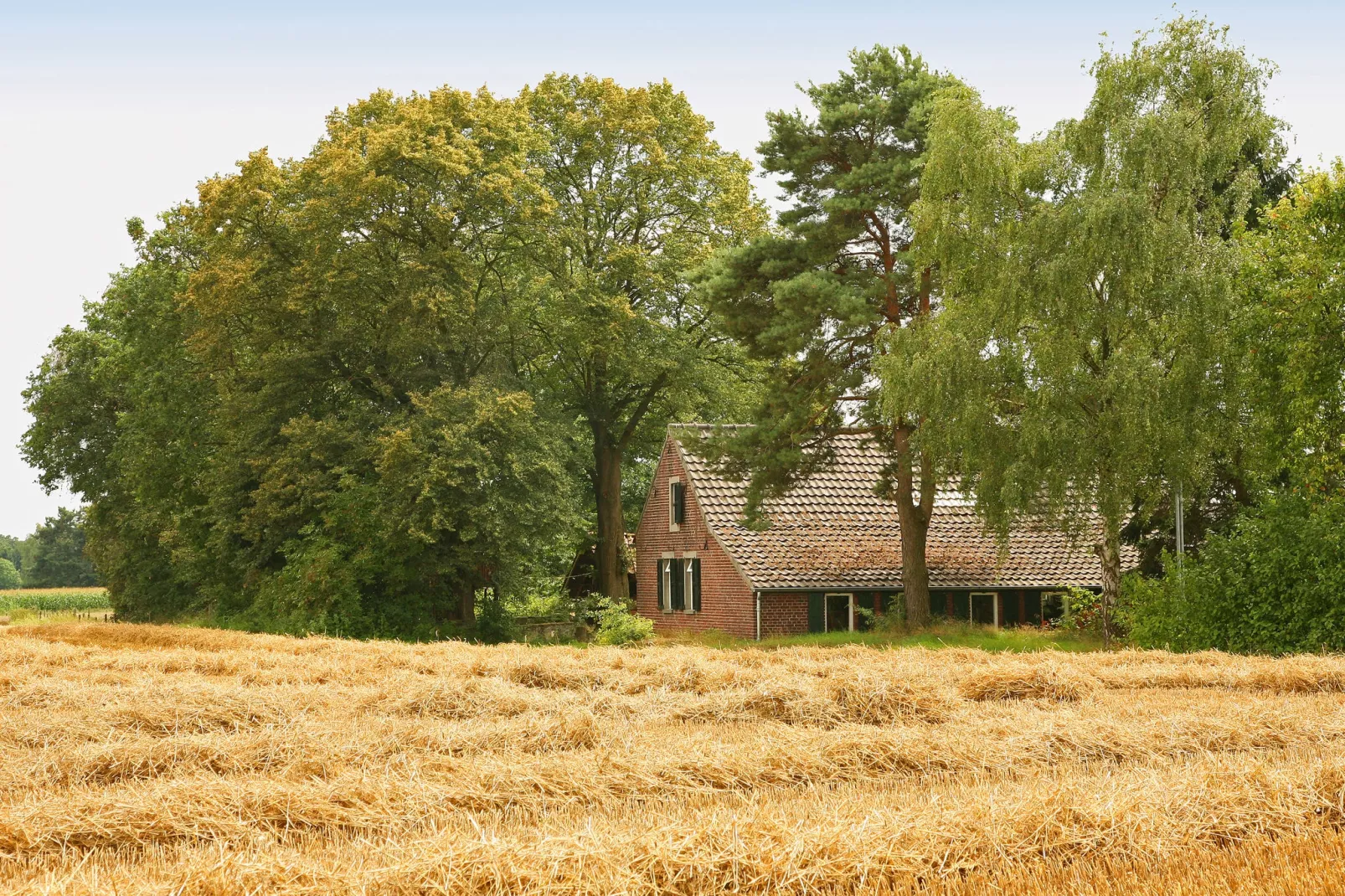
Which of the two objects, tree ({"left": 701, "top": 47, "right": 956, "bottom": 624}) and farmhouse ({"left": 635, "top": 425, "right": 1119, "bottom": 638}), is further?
farmhouse ({"left": 635, "top": 425, "right": 1119, "bottom": 638})

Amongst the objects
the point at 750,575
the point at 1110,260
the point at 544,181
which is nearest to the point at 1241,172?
the point at 1110,260

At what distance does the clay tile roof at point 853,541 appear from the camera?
32.8 meters

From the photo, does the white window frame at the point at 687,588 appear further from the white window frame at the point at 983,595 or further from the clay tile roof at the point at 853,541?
the white window frame at the point at 983,595

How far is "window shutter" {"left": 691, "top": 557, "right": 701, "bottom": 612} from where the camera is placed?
118 feet

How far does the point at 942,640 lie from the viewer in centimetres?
2775

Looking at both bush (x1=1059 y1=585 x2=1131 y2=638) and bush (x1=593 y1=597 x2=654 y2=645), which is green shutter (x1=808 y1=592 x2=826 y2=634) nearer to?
bush (x1=593 y1=597 x2=654 y2=645)

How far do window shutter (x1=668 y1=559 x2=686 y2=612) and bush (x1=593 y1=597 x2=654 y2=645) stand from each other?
86cm

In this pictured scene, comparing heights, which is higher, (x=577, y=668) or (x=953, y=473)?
(x=953, y=473)

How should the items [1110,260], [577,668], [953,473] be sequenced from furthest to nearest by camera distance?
1. [953,473]
2. [1110,260]
3. [577,668]

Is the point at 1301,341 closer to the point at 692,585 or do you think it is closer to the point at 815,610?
the point at 815,610

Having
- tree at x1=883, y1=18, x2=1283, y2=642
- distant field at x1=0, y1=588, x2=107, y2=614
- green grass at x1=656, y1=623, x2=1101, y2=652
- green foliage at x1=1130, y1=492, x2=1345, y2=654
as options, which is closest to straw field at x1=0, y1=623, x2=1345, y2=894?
green foliage at x1=1130, y1=492, x2=1345, y2=654

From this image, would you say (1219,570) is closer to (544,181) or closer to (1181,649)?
(1181,649)

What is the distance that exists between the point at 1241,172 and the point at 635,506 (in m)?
27.8

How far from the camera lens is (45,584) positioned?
111188 millimetres
